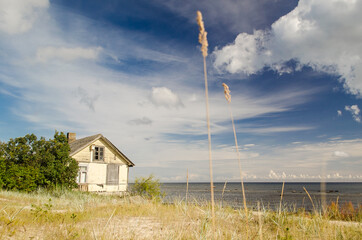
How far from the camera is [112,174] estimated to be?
25469mm

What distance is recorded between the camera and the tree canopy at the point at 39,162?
19.8 m

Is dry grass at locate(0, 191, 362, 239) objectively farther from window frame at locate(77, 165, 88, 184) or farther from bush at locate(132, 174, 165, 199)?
window frame at locate(77, 165, 88, 184)

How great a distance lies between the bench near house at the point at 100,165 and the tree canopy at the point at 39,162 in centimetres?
176

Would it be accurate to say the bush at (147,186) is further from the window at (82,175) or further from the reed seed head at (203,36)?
the reed seed head at (203,36)

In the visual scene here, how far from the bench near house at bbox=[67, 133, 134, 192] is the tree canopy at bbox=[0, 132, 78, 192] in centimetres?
176

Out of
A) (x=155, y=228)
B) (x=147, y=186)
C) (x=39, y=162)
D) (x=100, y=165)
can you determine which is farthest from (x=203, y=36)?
(x=100, y=165)

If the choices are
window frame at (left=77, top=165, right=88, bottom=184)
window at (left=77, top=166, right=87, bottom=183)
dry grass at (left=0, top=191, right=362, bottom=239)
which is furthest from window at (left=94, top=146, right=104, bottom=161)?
dry grass at (left=0, top=191, right=362, bottom=239)

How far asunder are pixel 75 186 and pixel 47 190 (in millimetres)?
2170

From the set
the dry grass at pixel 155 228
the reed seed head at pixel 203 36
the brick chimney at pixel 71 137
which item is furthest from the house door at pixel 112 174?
the reed seed head at pixel 203 36

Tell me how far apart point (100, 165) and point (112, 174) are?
156cm

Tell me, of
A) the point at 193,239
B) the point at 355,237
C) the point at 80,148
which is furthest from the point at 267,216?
the point at 80,148

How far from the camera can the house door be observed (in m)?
25.2

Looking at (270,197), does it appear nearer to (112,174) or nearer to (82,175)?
(112,174)

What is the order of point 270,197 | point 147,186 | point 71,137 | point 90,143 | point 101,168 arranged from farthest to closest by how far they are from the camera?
point 270,197 → point 71,137 → point 101,168 → point 90,143 → point 147,186
